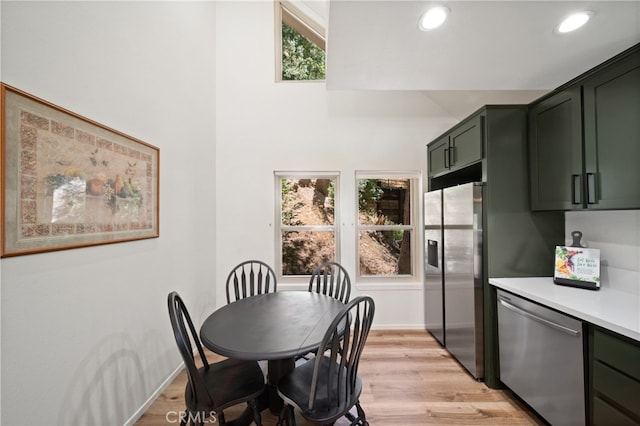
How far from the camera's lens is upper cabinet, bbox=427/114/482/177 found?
217 centimetres

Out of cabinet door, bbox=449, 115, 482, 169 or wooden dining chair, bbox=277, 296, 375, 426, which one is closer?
wooden dining chair, bbox=277, 296, 375, 426

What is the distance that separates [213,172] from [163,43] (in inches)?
52.2

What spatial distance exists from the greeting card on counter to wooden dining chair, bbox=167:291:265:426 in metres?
2.20

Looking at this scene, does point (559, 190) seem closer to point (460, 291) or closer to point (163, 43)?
point (460, 291)

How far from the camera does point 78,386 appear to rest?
1361 millimetres

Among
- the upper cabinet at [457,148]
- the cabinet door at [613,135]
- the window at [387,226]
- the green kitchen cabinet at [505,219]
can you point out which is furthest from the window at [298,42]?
the cabinet door at [613,135]

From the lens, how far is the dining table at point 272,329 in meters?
1.32

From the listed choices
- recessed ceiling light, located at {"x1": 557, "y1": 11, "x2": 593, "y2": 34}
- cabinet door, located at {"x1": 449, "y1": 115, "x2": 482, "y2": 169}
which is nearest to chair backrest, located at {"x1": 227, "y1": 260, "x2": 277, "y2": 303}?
cabinet door, located at {"x1": 449, "y1": 115, "x2": 482, "y2": 169}

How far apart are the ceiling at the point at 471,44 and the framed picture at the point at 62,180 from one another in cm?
152

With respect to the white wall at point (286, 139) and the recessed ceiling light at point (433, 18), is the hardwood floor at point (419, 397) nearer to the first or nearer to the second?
the white wall at point (286, 139)

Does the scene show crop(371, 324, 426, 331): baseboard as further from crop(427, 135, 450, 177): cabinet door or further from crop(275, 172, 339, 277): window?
crop(427, 135, 450, 177): cabinet door

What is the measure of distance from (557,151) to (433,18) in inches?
50.2

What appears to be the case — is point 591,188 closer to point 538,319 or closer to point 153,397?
point 538,319

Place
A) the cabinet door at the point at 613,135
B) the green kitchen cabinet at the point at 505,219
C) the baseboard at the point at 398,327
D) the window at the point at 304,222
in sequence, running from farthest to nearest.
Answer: the window at the point at 304,222
the baseboard at the point at 398,327
the green kitchen cabinet at the point at 505,219
the cabinet door at the point at 613,135
